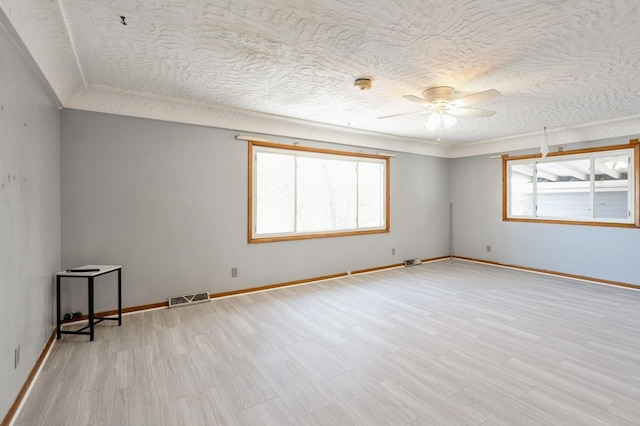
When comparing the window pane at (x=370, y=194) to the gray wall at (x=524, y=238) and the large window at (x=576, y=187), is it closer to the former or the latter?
the gray wall at (x=524, y=238)

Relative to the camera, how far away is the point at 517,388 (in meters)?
2.13


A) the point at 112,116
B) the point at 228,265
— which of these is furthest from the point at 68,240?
the point at 228,265

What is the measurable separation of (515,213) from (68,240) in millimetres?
7037

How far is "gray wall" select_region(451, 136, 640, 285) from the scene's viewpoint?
473 centimetres

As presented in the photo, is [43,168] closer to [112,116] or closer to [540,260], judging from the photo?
[112,116]

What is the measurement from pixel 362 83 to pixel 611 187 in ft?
15.2

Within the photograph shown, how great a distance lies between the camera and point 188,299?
3857 millimetres

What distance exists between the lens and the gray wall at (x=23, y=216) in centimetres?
179

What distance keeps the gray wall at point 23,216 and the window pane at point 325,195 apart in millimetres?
3027

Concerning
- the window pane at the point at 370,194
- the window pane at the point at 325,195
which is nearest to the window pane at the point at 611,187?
the window pane at the point at 370,194

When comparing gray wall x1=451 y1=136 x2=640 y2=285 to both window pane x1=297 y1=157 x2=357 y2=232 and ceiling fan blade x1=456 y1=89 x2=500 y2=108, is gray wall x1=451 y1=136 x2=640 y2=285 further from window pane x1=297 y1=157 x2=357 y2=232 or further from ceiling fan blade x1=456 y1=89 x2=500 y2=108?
ceiling fan blade x1=456 y1=89 x2=500 y2=108

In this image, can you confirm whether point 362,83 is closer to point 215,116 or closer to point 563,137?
point 215,116

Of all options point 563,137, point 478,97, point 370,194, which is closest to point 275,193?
point 370,194

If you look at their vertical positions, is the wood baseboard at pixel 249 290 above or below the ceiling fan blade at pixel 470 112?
below
